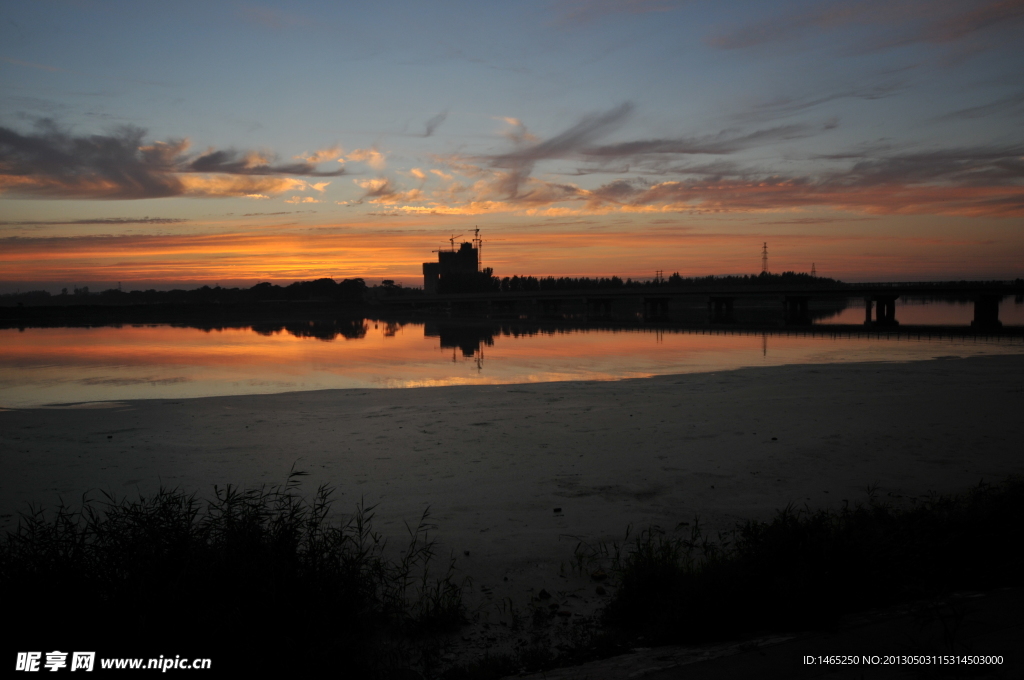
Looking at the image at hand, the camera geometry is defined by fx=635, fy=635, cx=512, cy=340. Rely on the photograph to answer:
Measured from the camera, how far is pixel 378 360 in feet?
118

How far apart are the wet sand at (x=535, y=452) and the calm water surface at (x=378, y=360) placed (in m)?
4.22

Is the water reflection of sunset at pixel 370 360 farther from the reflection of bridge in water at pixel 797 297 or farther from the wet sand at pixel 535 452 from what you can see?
Answer: the reflection of bridge in water at pixel 797 297

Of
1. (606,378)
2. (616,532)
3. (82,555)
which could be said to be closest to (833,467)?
(616,532)

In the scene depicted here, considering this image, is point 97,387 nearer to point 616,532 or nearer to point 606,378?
point 606,378

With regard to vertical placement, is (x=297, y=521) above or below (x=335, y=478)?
above

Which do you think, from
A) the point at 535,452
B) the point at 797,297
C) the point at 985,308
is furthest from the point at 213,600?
the point at 797,297

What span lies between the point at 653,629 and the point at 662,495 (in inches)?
184

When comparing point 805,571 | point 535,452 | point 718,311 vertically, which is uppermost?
point 718,311

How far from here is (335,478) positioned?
11.7 meters

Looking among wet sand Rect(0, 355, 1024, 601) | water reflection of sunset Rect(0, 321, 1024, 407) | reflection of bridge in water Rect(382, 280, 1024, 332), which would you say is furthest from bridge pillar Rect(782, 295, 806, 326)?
wet sand Rect(0, 355, 1024, 601)

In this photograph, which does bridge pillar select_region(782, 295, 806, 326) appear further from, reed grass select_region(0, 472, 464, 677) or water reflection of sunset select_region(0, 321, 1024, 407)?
reed grass select_region(0, 472, 464, 677)

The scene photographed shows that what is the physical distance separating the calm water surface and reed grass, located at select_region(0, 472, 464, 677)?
18417mm

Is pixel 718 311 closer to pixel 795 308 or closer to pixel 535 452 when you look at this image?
pixel 795 308

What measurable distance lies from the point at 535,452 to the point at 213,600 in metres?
8.75
